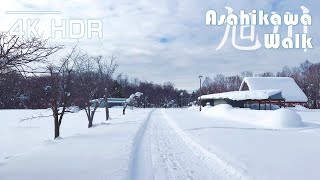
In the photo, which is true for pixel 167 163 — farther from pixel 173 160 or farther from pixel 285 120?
pixel 285 120

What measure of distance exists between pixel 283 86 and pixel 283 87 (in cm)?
37

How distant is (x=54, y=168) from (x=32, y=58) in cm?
335

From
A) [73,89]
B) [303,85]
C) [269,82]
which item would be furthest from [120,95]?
[73,89]

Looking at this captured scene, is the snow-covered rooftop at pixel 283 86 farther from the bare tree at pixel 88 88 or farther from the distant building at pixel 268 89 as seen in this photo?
the bare tree at pixel 88 88

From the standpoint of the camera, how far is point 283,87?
57.7 m

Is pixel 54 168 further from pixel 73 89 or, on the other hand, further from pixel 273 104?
pixel 273 104

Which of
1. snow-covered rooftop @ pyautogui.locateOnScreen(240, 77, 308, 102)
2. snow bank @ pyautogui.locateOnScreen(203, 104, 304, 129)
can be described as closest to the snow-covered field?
snow bank @ pyautogui.locateOnScreen(203, 104, 304, 129)

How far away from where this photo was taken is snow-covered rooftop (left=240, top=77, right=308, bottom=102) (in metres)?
54.9

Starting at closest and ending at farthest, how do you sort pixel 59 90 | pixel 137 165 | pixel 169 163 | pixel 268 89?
pixel 137 165
pixel 169 163
pixel 59 90
pixel 268 89

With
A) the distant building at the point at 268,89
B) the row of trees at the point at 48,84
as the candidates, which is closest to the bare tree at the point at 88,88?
the row of trees at the point at 48,84

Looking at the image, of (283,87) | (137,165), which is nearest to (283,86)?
(283,87)

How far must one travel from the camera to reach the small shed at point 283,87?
5475 cm

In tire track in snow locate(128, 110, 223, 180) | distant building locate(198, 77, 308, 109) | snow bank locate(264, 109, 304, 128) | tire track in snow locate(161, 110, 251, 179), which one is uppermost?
distant building locate(198, 77, 308, 109)

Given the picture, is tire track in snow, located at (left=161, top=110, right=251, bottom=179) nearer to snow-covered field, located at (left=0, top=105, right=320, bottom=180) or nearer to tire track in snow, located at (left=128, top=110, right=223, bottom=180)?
snow-covered field, located at (left=0, top=105, right=320, bottom=180)
